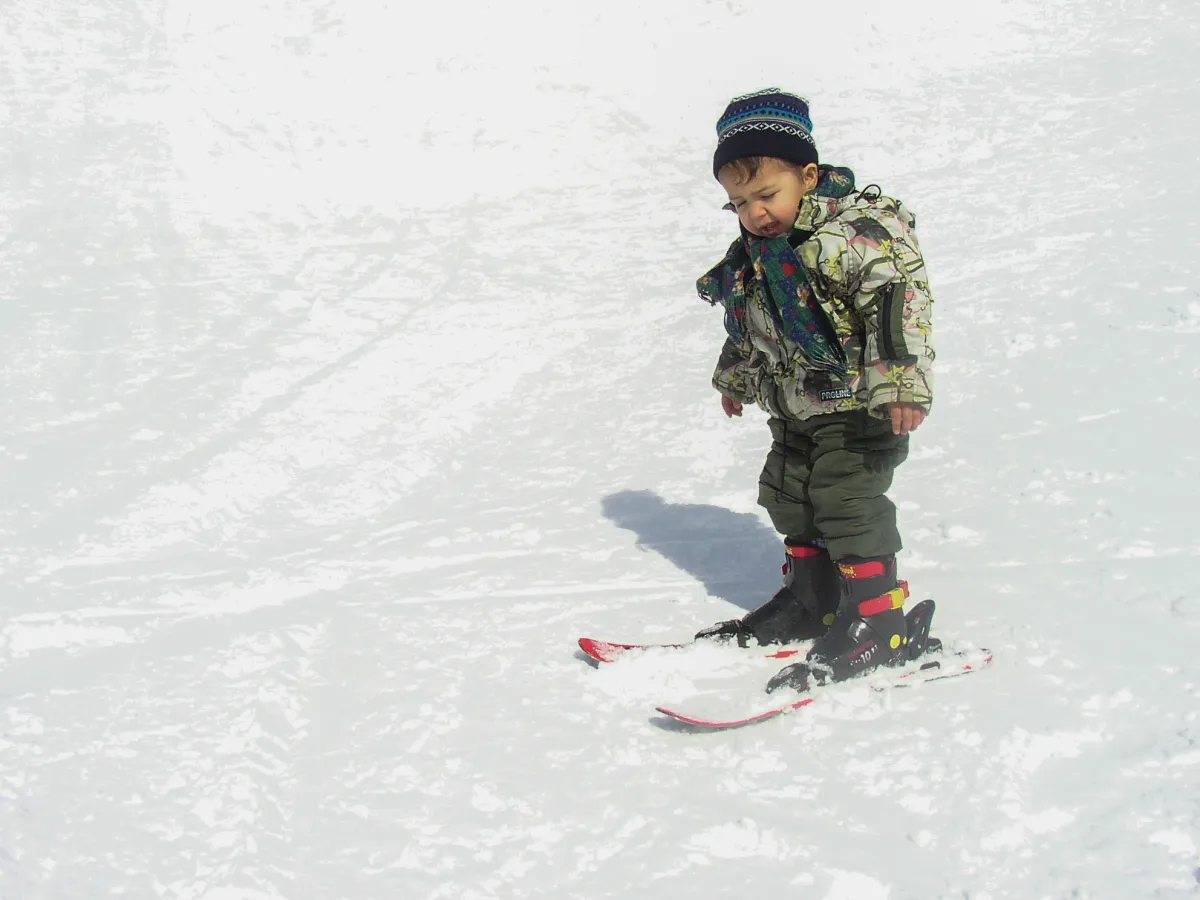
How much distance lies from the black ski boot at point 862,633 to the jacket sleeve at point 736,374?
22.3 inches

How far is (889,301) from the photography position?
9.40 ft

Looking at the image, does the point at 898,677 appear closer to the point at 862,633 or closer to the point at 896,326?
the point at 862,633

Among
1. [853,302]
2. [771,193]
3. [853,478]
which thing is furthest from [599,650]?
[771,193]

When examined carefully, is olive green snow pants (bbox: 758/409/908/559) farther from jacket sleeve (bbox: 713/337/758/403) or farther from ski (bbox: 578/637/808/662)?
ski (bbox: 578/637/808/662)

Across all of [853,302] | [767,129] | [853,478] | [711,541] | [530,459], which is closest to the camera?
[767,129]

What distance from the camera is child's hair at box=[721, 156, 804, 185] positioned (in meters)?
2.83

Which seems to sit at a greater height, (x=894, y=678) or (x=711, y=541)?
(x=711, y=541)

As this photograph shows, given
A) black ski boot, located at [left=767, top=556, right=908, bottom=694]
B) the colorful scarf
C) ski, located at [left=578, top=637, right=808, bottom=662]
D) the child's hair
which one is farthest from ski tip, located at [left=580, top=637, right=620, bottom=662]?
the child's hair

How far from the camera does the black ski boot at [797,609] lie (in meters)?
3.41

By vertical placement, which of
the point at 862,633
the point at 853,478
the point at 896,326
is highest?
the point at 896,326

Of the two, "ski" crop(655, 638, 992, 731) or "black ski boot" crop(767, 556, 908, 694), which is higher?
"black ski boot" crop(767, 556, 908, 694)

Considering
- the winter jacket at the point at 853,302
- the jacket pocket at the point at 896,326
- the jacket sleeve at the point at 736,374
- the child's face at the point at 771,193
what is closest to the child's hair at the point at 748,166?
the child's face at the point at 771,193

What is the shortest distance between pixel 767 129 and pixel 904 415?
0.78 meters

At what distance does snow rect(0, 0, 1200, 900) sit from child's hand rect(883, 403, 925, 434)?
733mm
